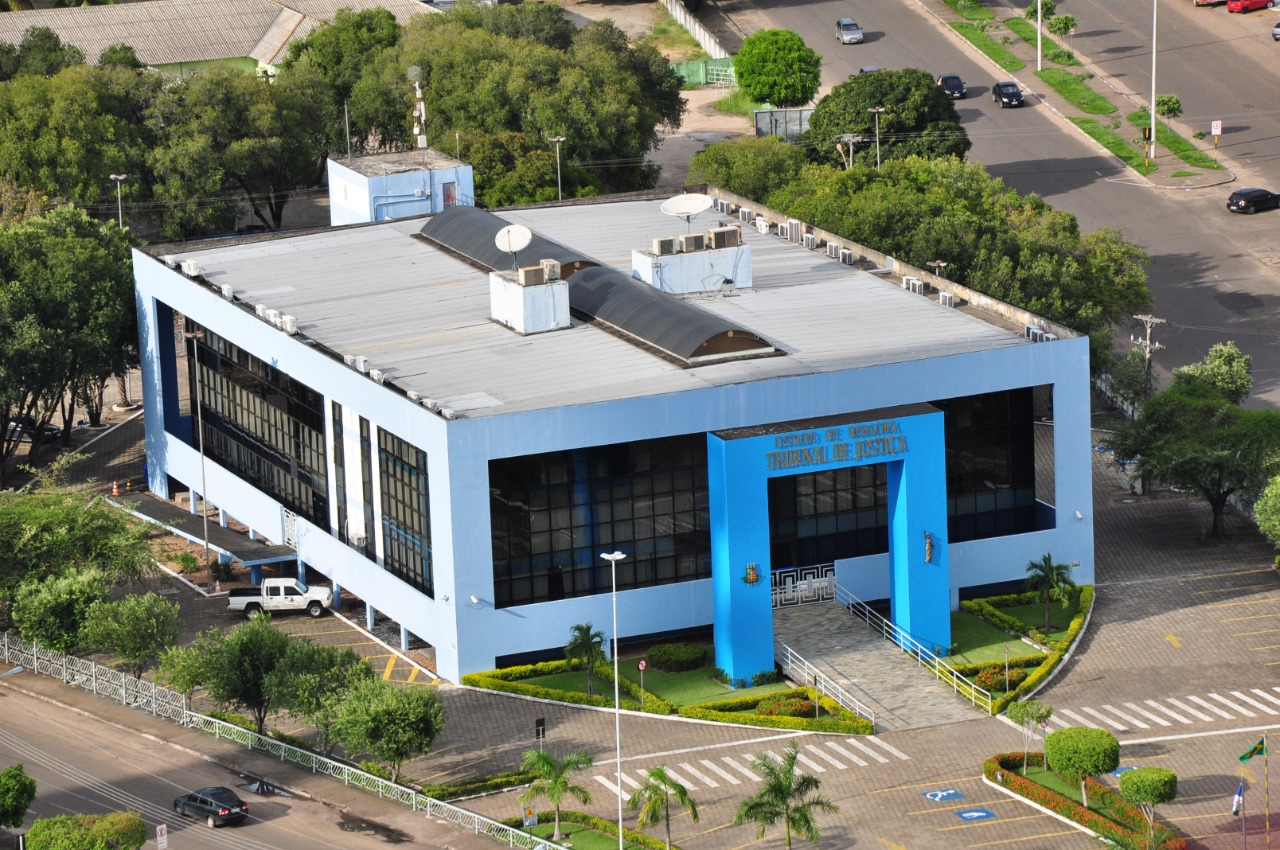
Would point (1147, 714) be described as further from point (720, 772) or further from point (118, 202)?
point (118, 202)

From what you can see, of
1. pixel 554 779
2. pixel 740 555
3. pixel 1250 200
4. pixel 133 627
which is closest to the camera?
pixel 554 779

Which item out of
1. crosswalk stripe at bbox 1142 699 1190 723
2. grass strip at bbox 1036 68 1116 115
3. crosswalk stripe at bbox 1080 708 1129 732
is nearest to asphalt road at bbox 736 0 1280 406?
grass strip at bbox 1036 68 1116 115

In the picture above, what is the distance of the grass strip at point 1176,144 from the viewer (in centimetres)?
16712

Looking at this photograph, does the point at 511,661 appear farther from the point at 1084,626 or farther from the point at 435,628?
the point at 1084,626

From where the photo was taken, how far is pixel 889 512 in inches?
3666

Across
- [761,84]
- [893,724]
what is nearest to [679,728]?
[893,724]

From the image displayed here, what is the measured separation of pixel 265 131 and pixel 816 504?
69030mm

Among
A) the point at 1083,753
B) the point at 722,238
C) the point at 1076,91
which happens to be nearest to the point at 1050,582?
the point at 1083,753

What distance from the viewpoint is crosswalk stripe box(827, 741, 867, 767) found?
Answer: 3302 inches

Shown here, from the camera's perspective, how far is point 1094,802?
8031cm

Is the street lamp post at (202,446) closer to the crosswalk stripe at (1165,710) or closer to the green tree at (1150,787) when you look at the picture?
the crosswalk stripe at (1165,710)

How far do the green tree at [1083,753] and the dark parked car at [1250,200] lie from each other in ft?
279

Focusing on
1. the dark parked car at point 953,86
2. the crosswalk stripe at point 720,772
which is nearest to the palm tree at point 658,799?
the crosswalk stripe at point 720,772

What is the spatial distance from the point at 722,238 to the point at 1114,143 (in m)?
72.3
